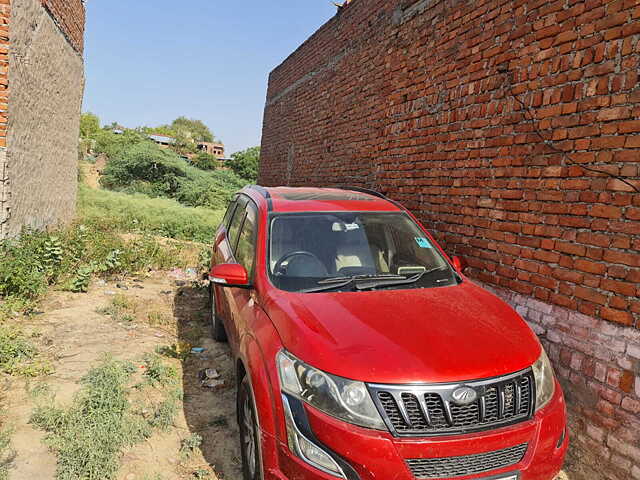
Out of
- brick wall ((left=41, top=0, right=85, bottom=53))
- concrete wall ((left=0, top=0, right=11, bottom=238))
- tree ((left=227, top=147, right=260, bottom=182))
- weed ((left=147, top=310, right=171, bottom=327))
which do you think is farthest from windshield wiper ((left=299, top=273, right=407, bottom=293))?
tree ((left=227, top=147, right=260, bottom=182))

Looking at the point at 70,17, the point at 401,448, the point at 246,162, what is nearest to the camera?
the point at 401,448

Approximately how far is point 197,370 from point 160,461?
136 cm

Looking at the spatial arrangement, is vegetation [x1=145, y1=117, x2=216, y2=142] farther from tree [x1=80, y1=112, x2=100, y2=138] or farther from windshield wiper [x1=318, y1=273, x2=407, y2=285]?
windshield wiper [x1=318, y1=273, x2=407, y2=285]

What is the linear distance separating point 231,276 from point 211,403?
1354 millimetres

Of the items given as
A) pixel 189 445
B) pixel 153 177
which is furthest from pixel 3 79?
pixel 153 177

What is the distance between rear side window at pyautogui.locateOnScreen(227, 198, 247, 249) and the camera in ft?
13.2

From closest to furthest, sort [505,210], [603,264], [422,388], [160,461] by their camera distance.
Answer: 1. [422,388]
2. [160,461]
3. [603,264]
4. [505,210]

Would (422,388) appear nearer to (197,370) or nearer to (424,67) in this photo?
(197,370)

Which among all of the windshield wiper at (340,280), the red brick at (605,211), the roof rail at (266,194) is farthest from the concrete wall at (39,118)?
the red brick at (605,211)

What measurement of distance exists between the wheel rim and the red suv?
0.04 feet

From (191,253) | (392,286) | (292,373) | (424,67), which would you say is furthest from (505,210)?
(191,253)

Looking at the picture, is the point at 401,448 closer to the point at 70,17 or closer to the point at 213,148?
the point at 70,17

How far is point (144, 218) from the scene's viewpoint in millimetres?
13484

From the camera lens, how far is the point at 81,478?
2461 mm
